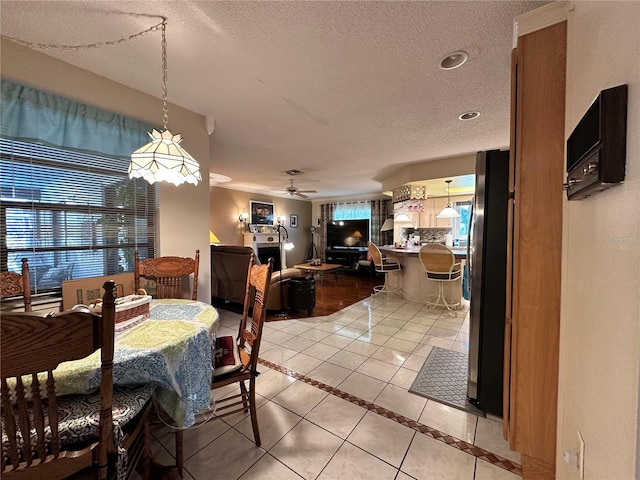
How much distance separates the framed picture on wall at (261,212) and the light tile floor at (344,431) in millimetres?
4979

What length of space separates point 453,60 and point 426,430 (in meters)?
2.56

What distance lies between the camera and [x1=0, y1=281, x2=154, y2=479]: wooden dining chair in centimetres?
63

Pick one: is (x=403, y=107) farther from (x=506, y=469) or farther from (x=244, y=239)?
(x=244, y=239)

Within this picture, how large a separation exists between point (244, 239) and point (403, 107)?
5.47m

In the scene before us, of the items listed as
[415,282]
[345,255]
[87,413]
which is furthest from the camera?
[345,255]

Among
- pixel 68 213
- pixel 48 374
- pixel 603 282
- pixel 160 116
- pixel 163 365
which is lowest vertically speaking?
pixel 163 365

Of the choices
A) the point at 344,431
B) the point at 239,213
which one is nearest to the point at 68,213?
the point at 344,431

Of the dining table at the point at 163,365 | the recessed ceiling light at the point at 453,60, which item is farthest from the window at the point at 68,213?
the recessed ceiling light at the point at 453,60

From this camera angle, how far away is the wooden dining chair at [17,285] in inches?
59.4

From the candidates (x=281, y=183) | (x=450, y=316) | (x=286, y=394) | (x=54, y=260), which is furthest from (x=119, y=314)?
(x=281, y=183)

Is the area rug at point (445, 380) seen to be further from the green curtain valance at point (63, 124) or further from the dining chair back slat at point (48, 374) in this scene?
the green curtain valance at point (63, 124)

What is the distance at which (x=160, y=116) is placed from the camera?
225cm

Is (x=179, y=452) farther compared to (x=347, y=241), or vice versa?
(x=347, y=241)

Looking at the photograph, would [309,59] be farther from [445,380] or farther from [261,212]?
[261,212]
